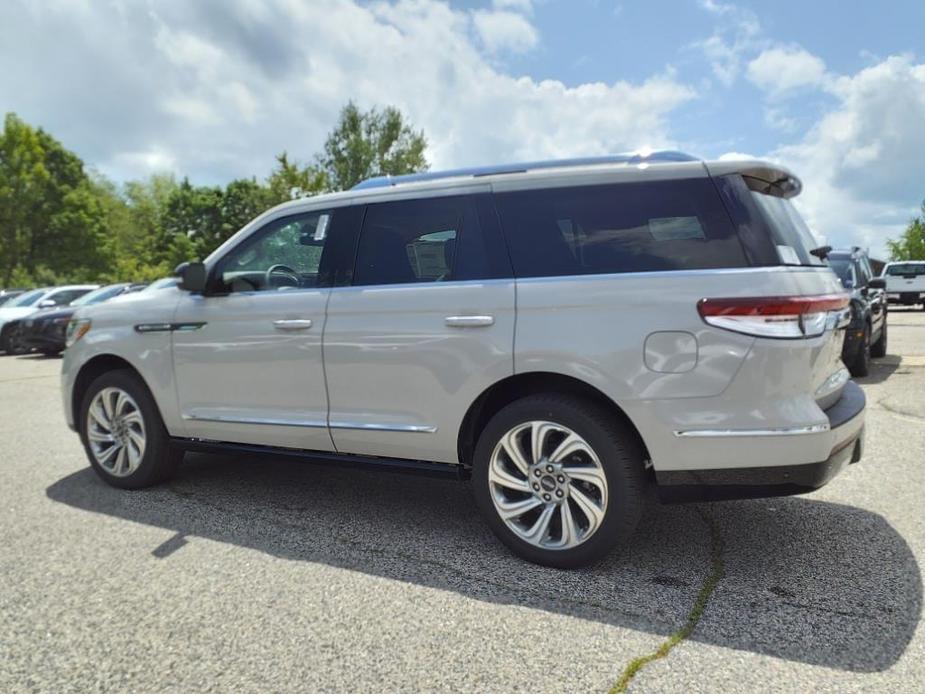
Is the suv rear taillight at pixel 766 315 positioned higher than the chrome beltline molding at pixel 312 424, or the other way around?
the suv rear taillight at pixel 766 315

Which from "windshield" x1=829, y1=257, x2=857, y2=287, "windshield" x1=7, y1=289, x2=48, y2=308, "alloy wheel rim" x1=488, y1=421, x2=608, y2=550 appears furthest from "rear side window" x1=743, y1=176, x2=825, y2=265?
"windshield" x1=7, y1=289, x2=48, y2=308

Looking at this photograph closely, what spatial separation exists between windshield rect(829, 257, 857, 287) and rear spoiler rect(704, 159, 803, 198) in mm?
6471

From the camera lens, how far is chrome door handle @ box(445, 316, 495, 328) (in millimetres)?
3246

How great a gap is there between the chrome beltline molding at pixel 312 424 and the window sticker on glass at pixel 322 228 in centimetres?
105

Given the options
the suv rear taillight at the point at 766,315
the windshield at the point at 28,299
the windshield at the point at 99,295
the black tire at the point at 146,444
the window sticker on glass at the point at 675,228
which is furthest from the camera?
the windshield at the point at 28,299

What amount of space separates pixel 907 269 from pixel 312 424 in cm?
3011

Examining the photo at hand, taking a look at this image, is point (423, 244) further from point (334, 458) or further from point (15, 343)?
point (15, 343)

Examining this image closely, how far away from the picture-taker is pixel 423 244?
3598 millimetres

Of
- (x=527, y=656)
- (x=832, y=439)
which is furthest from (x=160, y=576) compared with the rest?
(x=832, y=439)

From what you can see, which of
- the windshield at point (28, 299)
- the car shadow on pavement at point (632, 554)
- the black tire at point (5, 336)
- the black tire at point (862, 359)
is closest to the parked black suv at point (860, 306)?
the black tire at point (862, 359)

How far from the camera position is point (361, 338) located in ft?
11.8

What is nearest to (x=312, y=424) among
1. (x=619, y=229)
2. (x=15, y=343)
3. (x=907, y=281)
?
(x=619, y=229)

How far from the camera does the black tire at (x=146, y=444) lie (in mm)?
4469

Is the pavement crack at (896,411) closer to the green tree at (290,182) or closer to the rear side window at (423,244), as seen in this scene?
the rear side window at (423,244)
